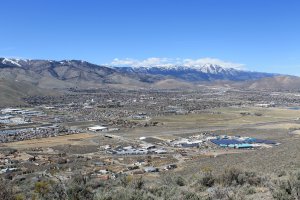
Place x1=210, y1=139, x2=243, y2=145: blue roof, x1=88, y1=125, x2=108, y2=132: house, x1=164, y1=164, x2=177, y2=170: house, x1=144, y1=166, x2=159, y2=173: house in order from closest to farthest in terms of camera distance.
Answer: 1. x1=144, y1=166, x2=159, y2=173: house
2. x1=164, y1=164, x2=177, y2=170: house
3. x1=210, y1=139, x2=243, y2=145: blue roof
4. x1=88, y1=125, x2=108, y2=132: house

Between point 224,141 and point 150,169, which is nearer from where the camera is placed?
point 150,169

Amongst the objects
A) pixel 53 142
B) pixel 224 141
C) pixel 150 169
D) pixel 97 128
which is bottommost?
pixel 53 142

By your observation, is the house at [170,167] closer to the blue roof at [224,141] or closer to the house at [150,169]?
the house at [150,169]

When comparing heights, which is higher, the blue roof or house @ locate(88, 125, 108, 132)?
the blue roof

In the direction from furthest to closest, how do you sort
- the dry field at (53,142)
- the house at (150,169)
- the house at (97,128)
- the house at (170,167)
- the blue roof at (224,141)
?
the house at (97,128) < the dry field at (53,142) < the blue roof at (224,141) < the house at (170,167) < the house at (150,169)

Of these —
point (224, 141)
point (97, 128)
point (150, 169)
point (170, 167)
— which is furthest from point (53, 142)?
point (170, 167)

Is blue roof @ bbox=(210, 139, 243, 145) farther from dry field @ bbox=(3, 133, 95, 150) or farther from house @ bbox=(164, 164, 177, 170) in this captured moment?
house @ bbox=(164, 164, 177, 170)

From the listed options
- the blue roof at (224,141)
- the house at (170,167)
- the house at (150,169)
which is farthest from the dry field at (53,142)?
the house at (150,169)

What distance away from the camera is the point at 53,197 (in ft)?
53.6

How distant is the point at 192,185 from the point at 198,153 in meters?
47.3

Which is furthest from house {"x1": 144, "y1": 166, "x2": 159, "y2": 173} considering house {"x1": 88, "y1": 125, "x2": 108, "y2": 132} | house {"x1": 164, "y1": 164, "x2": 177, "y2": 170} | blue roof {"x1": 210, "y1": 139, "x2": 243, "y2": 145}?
house {"x1": 88, "y1": 125, "x2": 108, "y2": 132}

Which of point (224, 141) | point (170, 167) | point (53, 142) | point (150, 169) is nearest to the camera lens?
point (150, 169)

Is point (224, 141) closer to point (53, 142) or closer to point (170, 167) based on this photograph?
point (170, 167)

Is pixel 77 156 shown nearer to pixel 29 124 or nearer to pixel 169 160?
pixel 169 160
